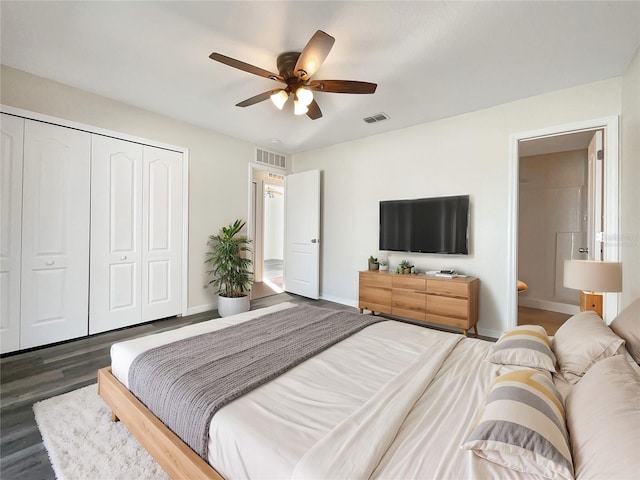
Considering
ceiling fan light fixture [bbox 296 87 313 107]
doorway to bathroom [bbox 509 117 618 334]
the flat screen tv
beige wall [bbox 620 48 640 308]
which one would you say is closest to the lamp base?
beige wall [bbox 620 48 640 308]

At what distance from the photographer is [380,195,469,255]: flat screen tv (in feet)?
11.4

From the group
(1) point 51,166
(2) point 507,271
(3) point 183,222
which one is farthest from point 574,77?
(1) point 51,166

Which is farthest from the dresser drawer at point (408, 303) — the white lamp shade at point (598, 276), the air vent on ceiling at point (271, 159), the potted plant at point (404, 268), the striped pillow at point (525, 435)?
the air vent on ceiling at point (271, 159)

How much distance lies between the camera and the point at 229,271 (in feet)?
13.2

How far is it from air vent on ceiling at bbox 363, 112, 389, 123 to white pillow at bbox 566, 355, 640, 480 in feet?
10.3

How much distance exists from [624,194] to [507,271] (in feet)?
3.87

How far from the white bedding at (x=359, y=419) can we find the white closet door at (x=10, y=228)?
194 centimetres

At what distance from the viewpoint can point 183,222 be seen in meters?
3.87

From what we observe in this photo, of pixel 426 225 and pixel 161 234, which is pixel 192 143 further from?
pixel 426 225

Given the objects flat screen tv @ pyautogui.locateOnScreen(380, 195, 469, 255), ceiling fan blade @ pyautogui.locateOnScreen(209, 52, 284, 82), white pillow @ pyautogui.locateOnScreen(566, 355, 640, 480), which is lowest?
white pillow @ pyautogui.locateOnScreen(566, 355, 640, 480)

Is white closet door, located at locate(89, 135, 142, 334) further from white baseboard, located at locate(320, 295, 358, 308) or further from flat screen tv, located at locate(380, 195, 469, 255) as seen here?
flat screen tv, located at locate(380, 195, 469, 255)

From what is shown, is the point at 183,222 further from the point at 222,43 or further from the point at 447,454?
the point at 447,454

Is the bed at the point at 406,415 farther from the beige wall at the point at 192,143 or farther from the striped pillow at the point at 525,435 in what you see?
the beige wall at the point at 192,143

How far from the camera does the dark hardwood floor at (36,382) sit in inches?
58.4
